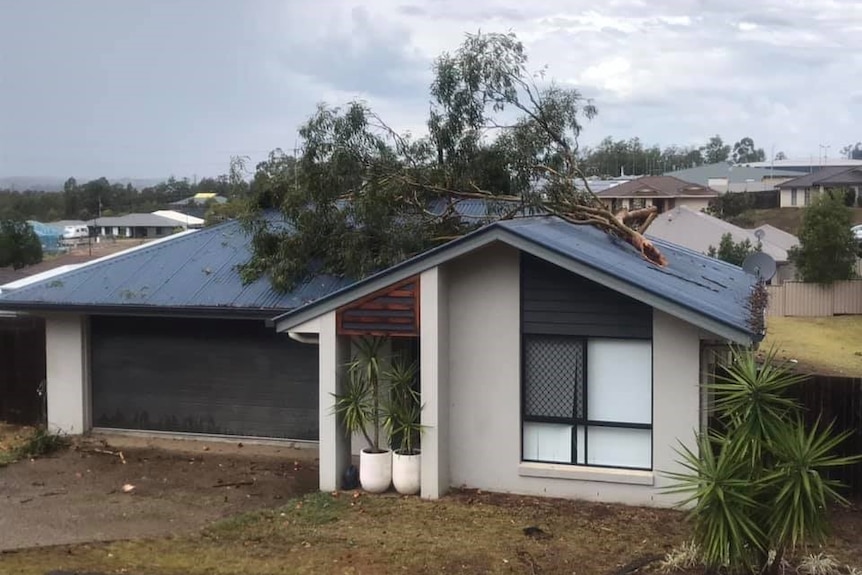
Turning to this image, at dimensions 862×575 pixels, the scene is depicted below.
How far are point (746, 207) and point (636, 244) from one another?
227ft

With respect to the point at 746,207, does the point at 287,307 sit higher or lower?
lower

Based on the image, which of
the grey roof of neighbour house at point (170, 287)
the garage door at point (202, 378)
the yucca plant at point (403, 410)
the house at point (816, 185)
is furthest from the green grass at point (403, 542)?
the house at point (816, 185)

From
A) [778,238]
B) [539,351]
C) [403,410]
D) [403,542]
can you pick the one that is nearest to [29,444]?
[403,410]

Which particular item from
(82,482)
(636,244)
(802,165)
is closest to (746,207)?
(802,165)

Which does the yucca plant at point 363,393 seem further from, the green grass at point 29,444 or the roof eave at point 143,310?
the green grass at point 29,444

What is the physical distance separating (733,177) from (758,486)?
102505mm

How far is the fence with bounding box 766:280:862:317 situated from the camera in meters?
38.5

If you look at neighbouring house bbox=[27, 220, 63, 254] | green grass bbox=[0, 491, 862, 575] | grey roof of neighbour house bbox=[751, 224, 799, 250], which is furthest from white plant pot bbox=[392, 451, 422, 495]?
neighbouring house bbox=[27, 220, 63, 254]

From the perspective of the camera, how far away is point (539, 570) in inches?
385

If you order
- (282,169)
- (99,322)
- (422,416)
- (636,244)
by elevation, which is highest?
(282,169)

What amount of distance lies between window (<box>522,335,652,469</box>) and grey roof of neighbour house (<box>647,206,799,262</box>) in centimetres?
3425

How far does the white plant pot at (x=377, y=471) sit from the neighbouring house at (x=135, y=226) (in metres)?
74.3

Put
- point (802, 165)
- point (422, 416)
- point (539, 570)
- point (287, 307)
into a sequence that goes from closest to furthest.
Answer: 1. point (539, 570)
2. point (422, 416)
3. point (287, 307)
4. point (802, 165)

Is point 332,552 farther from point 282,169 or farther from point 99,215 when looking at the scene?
point 99,215
